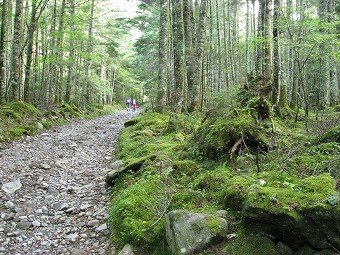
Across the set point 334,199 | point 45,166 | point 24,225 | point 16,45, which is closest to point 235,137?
point 334,199

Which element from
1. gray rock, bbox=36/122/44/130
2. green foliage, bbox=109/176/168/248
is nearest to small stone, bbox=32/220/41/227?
green foliage, bbox=109/176/168/248

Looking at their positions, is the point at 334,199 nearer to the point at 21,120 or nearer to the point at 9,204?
the point at 9,204

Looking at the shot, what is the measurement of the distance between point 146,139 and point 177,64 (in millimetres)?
4082

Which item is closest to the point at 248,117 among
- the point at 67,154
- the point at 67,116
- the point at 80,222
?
the point at 80,222

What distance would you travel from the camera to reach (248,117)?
601cm

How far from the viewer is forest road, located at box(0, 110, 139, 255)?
446cm

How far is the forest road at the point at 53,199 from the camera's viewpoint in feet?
14.6

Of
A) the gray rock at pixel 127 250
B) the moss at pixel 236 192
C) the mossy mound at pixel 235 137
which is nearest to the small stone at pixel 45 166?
the mossy mound at pixel 235 137

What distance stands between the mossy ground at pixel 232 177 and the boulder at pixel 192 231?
0.58 ft

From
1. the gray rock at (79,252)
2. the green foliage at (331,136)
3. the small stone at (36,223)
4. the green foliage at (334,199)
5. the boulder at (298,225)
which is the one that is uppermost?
the green foliage at (331,136)

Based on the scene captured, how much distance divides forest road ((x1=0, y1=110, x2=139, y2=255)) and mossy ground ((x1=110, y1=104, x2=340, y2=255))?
1.51ft

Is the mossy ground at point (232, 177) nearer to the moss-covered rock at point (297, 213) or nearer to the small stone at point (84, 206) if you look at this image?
the moss-covered rock at point (297, 213)

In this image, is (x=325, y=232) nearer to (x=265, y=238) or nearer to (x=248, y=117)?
(x=265, y=238)

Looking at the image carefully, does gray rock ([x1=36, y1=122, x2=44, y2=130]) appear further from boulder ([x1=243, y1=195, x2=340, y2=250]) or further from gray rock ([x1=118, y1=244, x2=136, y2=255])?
boulder ([x1=243, y1=195, x2=340, y2=250])
